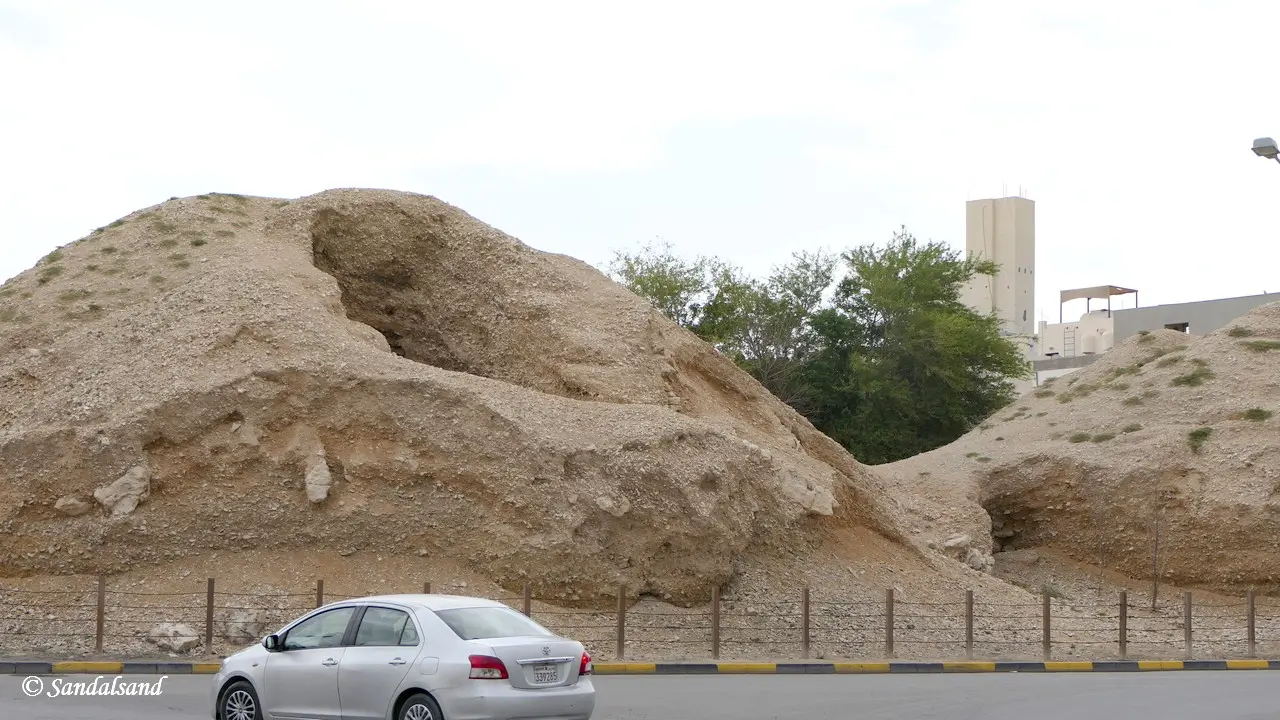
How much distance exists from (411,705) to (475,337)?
17.7 m

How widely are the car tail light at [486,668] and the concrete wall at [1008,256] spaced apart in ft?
232

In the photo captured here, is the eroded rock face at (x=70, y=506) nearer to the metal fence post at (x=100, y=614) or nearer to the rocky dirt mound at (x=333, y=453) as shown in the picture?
the rocky dirt mound at (x=333, y=453)

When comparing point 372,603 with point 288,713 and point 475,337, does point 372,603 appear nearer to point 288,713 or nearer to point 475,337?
point 288,713

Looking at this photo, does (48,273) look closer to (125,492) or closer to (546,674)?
(125,492)

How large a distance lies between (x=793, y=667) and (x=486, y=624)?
8.76m

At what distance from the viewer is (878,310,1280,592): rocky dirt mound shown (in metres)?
26.9

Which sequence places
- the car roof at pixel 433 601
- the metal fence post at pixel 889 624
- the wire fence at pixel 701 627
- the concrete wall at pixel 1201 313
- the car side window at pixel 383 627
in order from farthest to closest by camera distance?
the concrete wall at pixel 1201 313
the metal fence post at pixel 889 624
the wire fence at pixel 701 627
the car roof at pixel 433 601
the car side window at pixel 383 627

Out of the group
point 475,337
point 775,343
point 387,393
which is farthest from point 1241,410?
point 775,343

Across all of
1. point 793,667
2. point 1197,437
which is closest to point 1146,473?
point 1197,437

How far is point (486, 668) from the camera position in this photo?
9.65 metres

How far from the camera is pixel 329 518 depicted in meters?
20.2

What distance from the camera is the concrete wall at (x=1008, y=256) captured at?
77.6 m

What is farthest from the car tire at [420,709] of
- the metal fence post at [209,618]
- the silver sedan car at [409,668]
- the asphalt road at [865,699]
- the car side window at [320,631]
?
the metal fence post at [209,618]

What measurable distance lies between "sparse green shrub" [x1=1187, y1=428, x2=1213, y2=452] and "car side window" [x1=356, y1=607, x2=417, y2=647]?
22.2 meters
